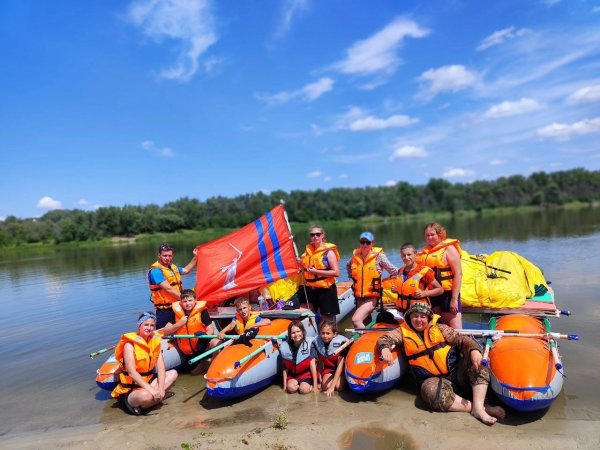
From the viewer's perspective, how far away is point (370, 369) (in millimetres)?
4895

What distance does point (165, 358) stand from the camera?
6027mm

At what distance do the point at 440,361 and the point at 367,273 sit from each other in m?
1.82

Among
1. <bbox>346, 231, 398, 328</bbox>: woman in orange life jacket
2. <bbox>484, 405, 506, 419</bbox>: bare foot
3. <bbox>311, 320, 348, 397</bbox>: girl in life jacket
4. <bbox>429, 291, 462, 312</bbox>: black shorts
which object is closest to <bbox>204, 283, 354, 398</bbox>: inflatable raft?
<bbox>311, 320, 348, 397</bbox>: girl in life jacket

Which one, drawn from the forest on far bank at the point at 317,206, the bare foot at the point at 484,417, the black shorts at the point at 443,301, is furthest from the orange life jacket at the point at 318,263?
the forest on far bank at the point at 317,206

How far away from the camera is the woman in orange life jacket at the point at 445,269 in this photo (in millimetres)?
5230

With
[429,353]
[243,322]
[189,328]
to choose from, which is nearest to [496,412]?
[429,353]

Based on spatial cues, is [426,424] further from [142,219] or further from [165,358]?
[142,219]

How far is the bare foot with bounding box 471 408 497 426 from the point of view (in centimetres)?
423

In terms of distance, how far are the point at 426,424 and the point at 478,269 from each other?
376cm

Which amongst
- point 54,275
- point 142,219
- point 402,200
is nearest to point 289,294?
point 54,275

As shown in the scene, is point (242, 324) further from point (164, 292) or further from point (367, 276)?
point (367, 276)

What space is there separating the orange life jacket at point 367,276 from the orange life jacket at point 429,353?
57.2 inches

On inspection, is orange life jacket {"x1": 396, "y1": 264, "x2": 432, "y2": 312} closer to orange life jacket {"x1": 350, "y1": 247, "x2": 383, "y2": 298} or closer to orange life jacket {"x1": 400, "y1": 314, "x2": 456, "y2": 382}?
orange life jacket {"x1": 400, "y1": 314, "x2": 456, "y2": 382}

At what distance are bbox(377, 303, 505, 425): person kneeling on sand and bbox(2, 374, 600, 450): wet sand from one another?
0.14 metres
